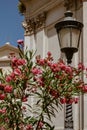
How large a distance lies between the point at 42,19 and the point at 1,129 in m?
7.66

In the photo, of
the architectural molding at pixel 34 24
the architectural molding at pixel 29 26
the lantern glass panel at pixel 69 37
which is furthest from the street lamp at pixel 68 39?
the architectural molding at pixel 29 26

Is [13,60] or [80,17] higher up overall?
[80,17]

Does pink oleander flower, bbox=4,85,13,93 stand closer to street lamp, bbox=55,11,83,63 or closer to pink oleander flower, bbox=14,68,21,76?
pink oleander flower, bbox=14,68,21,76

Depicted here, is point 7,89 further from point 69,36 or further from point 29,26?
point 29,26

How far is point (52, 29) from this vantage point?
571 inches

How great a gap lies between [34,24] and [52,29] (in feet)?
5.02

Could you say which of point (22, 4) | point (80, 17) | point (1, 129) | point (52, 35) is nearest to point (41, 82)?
point (1, 129)

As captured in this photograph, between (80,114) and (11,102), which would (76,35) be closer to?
(11,102)

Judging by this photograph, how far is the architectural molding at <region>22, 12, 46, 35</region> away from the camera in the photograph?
15088 mm

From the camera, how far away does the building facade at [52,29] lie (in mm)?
12359

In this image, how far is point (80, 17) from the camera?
12938mm

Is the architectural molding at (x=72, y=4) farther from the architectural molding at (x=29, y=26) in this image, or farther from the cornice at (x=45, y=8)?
the architectural molding at (x=29, y=26)

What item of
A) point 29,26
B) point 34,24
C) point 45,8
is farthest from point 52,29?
point 29,26

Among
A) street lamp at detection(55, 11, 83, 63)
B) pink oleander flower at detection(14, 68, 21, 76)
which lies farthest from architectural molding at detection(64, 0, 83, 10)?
pink oleander flower at detection(14, 68, 21, 76)
